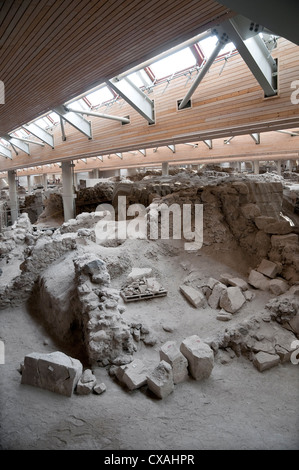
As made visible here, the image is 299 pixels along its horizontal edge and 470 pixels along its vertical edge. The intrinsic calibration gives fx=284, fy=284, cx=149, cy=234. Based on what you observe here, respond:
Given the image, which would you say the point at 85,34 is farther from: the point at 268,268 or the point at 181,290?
the point at 268,268

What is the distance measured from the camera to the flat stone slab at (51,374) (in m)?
3.65

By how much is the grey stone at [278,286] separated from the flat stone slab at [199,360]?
2.69 m

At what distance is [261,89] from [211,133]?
1.70m

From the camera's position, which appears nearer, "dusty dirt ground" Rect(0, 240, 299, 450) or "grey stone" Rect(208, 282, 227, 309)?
"dusty dirt ground" Rect(0, 240, 299, 450)

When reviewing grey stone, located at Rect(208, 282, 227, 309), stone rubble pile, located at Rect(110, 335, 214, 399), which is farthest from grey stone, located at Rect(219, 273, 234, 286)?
stone rubble pile, located at Rect(110, 335, 214, 399)

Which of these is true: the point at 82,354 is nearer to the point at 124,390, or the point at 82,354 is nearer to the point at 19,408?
the point at 124,390

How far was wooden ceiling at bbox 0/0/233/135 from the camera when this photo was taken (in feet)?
11.9

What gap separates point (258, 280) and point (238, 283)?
0.54 metres

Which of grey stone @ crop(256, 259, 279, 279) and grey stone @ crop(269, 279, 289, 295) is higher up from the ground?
grey stone @ crop(256, 259, 279, 279)

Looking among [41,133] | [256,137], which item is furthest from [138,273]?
[41,133]

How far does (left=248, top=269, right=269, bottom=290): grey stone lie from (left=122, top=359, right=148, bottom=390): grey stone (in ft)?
11.6

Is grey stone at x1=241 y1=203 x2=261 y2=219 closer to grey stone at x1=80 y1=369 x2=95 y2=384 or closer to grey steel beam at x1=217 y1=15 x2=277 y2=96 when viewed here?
grey steel beam at x1=217 y1=15 x2=277 y2=96

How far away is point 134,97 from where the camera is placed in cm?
863
